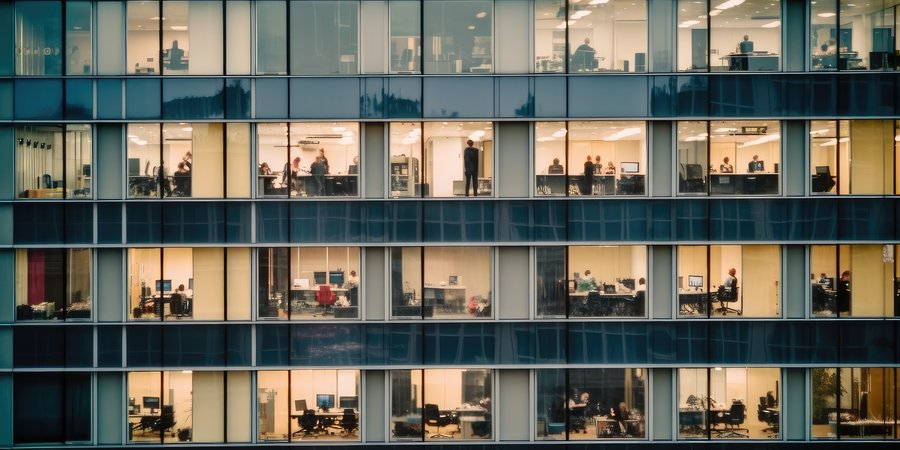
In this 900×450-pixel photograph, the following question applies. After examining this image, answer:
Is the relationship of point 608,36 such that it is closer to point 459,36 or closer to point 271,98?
point 459,36

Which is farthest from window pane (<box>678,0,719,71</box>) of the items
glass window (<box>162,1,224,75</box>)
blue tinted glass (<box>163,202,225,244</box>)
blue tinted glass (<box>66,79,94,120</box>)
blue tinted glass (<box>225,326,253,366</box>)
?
blue tinted glass (<box>66,79,94,120</box>)

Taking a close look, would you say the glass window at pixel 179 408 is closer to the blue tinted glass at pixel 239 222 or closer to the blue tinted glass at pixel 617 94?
the blue tinted glass at pixel 239 222

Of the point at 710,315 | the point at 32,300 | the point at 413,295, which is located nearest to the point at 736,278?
the point at 710,315

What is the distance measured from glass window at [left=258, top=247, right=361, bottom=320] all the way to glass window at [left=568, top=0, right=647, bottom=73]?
27.2 feet

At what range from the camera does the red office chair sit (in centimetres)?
2630

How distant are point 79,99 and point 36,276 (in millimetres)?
4956

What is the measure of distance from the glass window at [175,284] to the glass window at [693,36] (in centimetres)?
1339

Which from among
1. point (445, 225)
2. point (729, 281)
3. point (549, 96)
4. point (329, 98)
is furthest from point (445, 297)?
point (729, 281)

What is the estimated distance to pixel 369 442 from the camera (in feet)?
86.3

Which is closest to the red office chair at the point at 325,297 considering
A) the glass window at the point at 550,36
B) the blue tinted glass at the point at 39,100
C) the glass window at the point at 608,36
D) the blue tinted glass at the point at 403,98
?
the blue tinted glass at the point at 403,98

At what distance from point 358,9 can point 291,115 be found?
3.46 metres

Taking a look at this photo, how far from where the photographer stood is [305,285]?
86.2 feet

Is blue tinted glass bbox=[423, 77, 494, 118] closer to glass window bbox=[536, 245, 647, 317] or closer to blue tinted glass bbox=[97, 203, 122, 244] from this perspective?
glass window bbox=[536, 245, 647, 317]

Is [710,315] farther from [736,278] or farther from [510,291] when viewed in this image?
[510,291]
